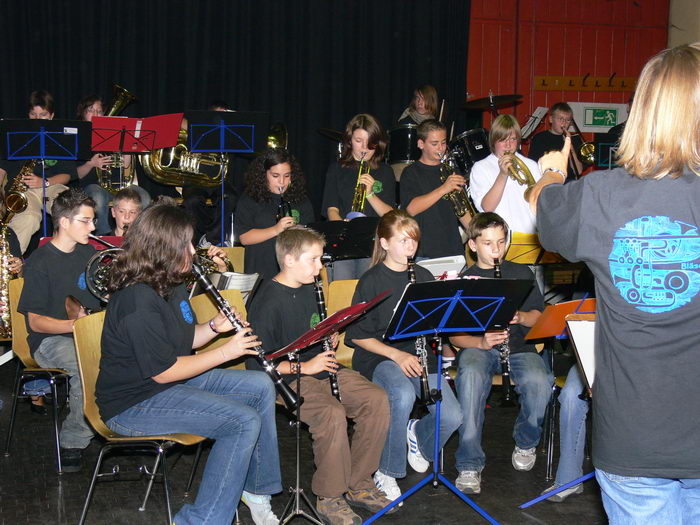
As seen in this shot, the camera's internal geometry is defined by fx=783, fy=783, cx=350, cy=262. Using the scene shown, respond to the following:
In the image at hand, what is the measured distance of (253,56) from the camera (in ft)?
27.5

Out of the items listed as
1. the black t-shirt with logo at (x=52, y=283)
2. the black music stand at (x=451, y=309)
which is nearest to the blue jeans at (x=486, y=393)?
the black music stand at (x=451, y=309)

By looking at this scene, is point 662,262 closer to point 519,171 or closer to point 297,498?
point 297,498

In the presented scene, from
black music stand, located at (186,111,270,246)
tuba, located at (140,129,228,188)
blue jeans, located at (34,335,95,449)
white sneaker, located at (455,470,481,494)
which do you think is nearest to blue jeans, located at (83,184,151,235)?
tuba, located at (140,129,228,188)

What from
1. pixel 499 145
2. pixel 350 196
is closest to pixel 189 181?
pixel 350 196

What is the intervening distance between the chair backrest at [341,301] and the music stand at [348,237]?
46 cm

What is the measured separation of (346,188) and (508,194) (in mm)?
1128

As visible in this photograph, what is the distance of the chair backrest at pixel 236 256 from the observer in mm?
5344

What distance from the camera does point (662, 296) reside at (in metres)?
1.85

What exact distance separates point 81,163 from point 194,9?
2.16 meters

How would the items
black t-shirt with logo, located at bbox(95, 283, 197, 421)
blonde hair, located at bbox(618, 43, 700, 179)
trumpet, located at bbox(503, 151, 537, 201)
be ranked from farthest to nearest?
trumpet, located at bbox(503, 151, 537, 201) < black t-shirt with logo, located at bbox(95, 283, 197, 421) < blonde hair, located at bbox(618, 43, 700, 179)

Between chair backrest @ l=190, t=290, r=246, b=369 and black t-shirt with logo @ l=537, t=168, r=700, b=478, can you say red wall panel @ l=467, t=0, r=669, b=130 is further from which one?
black t-shirt with logo @ l=537, t=168, r=700, b=478

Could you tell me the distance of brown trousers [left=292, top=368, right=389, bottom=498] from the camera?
3574 mm

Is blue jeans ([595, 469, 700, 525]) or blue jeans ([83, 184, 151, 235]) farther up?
blue jeans ([83, 184, 151, 235])

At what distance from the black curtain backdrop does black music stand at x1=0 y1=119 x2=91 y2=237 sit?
212 cm
